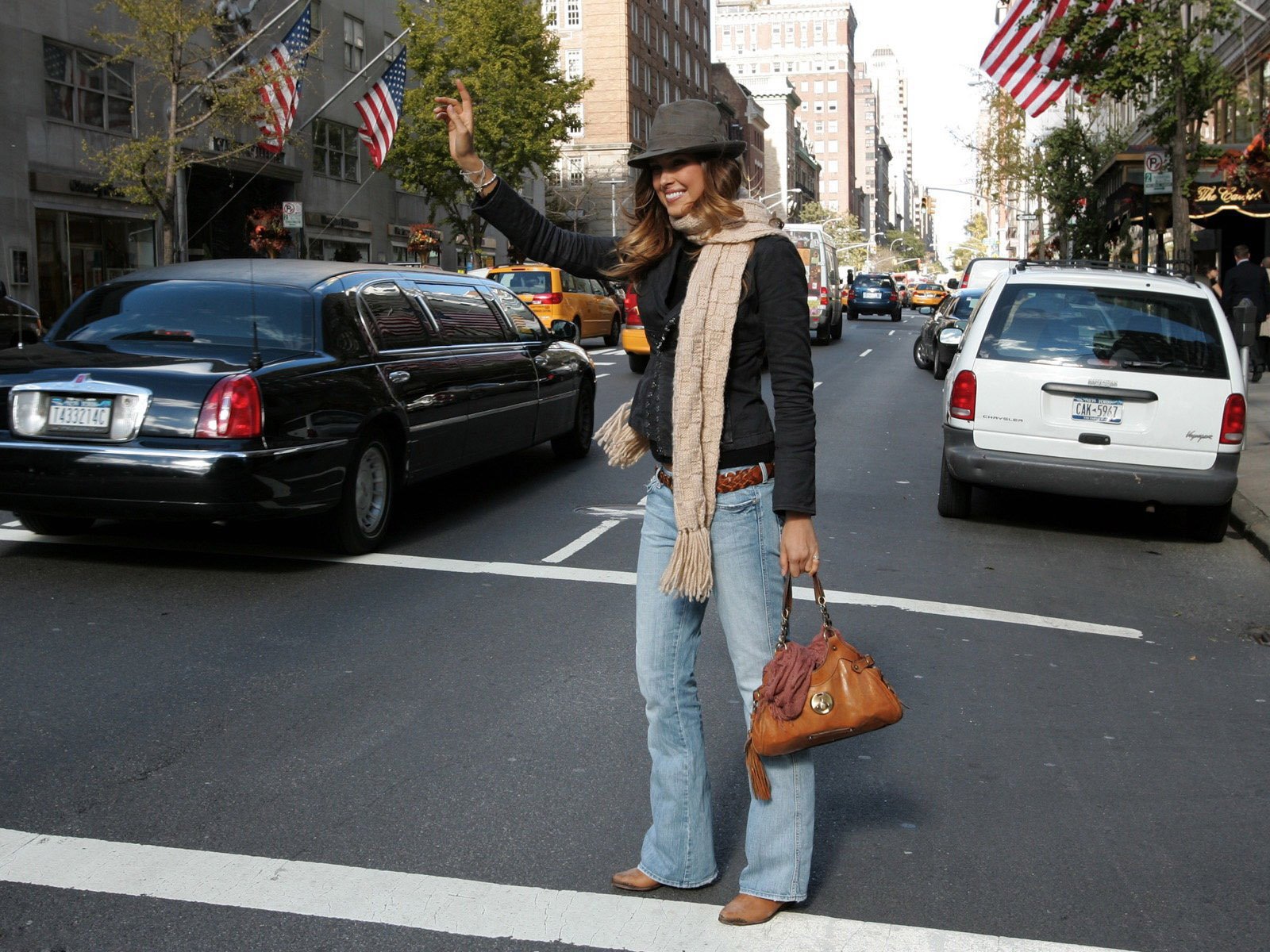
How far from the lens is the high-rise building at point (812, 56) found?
604 feet

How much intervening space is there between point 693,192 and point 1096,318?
6398 millimetres

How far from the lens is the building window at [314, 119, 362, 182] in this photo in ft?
131

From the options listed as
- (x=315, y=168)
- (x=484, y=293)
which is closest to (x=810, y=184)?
(x=315, y=168)

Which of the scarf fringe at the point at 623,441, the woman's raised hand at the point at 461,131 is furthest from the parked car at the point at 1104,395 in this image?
the woman's raised hand at the point at 461,131

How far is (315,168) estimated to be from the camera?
39.8 meters

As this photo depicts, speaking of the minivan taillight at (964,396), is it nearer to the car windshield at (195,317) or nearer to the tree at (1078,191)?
the car windshield at (195,317)

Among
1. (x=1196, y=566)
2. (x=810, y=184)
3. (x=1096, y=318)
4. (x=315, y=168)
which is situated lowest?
(x=1196, y=566)

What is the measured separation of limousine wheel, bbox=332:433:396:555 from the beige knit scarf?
4634 mm

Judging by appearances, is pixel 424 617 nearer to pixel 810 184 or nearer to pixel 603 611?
pixel 603 611

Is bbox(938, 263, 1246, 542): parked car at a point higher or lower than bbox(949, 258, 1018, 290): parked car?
lower

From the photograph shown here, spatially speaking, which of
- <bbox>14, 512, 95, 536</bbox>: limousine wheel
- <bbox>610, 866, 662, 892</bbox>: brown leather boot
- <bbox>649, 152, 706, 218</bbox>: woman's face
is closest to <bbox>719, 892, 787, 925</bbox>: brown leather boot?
<bbox>610, 866, 662, 892</bbox>: brown leather boot

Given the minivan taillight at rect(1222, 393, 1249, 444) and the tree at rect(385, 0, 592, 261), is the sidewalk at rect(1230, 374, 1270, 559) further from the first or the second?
the tree at rect(385, 0, 592, 261)

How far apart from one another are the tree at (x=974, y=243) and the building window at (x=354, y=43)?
44005 millimetres

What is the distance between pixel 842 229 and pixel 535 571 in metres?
142
